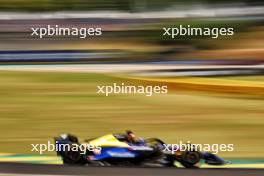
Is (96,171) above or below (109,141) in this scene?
below

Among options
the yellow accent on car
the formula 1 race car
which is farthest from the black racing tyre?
the yellow accent on car

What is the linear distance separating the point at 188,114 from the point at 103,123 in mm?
456

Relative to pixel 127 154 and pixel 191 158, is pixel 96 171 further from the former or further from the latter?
pixel 191 158

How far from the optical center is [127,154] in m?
2.93

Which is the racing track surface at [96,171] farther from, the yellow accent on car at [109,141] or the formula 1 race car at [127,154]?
the yellow accent on car at [109,141]

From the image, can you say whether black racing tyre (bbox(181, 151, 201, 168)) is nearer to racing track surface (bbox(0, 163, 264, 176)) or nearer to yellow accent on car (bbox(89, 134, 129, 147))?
racing track surface (bbox(0, 163, 264, 176))

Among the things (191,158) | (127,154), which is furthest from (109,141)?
(191,158)

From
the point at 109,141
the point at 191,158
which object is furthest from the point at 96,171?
the point at 191,158

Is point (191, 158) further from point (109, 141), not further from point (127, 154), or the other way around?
point (109, 141)

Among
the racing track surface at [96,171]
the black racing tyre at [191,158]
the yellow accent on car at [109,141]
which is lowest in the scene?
the racing track surface at [96,171]

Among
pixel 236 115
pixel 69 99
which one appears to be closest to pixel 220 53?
pixel 236 115

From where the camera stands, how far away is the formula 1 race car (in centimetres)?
289

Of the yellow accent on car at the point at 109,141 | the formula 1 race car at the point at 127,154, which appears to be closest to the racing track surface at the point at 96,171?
the formula 1 race car at the point at 127,154

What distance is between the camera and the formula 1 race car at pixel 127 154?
114 inches
